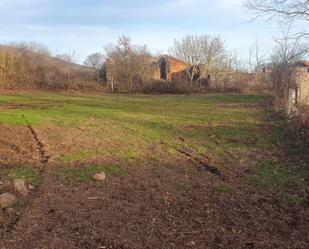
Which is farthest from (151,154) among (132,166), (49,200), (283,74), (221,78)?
(221,78)

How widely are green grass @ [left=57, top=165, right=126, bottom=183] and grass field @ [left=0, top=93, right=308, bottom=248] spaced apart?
2cm

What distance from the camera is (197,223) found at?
564cm

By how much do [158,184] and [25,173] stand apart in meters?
2.47

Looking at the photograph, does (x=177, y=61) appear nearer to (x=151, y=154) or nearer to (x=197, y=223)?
(x=151, y=154)

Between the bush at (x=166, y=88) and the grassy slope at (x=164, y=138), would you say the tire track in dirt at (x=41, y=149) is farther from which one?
the bush at (x=166, y=88)

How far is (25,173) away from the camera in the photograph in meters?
7.75

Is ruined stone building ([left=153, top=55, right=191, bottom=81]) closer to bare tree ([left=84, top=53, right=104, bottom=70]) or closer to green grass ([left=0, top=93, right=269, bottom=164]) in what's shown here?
bare tree ([left=84, top=53, right=104, bottom=70])

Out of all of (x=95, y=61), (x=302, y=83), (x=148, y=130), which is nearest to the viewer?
(x=148, y=130)

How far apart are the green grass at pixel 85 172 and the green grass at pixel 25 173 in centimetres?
44

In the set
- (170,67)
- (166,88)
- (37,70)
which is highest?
(170,67)

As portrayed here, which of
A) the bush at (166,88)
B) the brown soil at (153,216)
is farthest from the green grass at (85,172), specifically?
the bush at (166,88)

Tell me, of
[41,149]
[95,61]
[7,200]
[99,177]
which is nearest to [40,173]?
[99,177]

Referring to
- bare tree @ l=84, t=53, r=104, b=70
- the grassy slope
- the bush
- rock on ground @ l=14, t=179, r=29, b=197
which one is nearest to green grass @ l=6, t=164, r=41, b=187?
rock on ground @ l=14, t=179, r=29, b=197

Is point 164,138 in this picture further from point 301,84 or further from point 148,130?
point 301,84
